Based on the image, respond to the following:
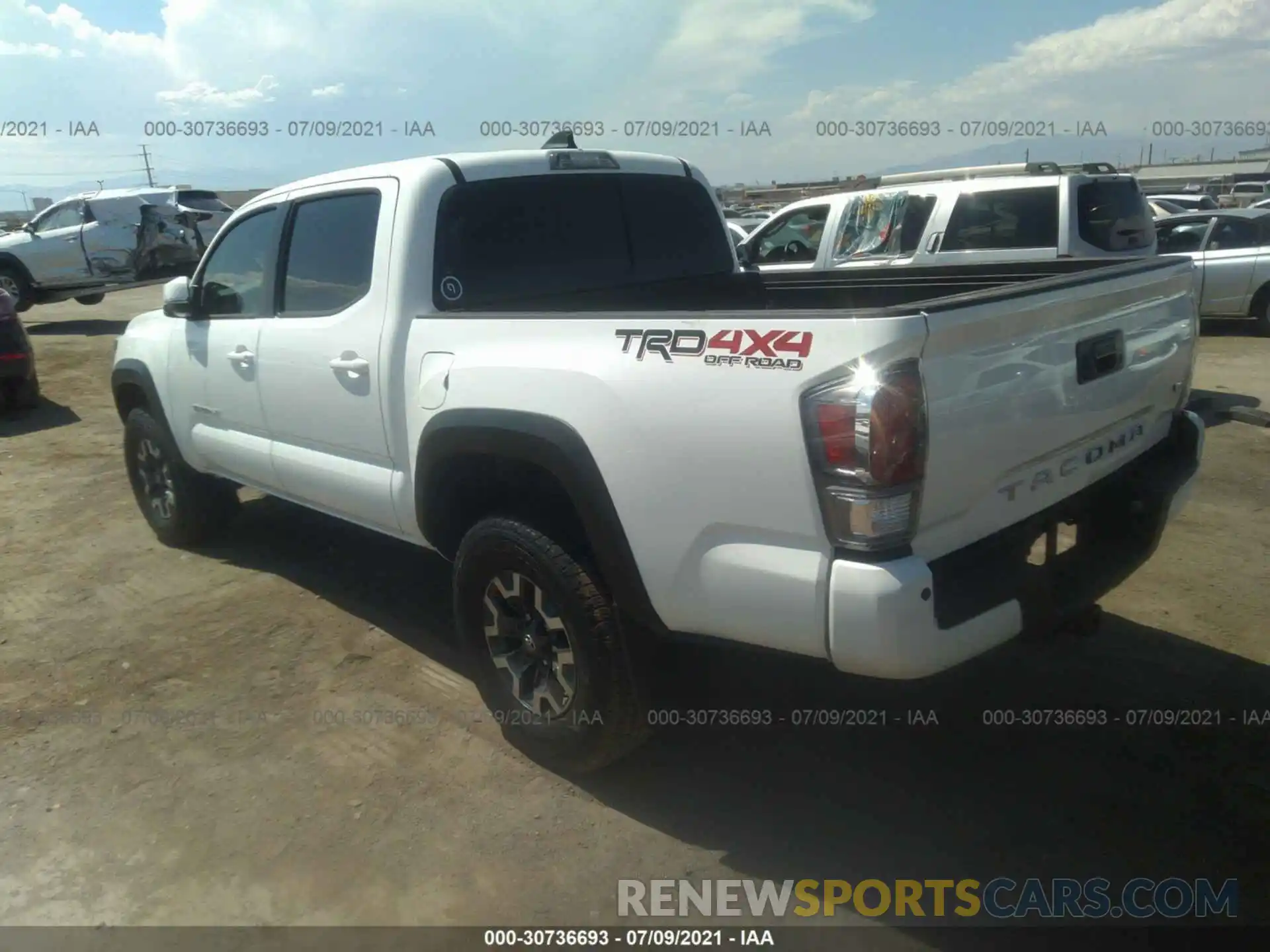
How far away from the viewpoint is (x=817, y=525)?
234 cm

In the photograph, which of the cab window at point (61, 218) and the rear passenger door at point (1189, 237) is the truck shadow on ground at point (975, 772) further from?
the cab window at point (61, 218)

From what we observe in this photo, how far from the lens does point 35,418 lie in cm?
932

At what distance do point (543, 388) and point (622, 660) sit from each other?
0.84 m

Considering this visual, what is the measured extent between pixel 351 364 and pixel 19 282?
14.7 m

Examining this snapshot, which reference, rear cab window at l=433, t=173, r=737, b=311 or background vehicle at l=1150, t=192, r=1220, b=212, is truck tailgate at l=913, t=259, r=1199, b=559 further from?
background vehicle at l=1150, t=192, r=1220, b=212

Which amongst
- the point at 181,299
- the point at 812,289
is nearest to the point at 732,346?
the point at 812,289

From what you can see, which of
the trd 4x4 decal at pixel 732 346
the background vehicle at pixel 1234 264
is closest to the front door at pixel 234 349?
the trd 4x4 decal at pixel 732 346

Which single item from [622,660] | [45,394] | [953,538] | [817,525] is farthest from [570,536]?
[45,394]

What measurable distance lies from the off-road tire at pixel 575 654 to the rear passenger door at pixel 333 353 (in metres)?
0.66

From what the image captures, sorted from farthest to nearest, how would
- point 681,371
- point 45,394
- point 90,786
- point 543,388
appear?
point 45,394 < point 90,786 < point 543,388 < point 681,371

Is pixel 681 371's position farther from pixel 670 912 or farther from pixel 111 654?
pixel 111 654

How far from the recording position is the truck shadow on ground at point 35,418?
8906 mm

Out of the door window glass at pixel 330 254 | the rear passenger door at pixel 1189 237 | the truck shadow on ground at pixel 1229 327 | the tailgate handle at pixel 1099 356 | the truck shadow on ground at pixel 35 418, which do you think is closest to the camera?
the tailgate handle at pixel 1099 356

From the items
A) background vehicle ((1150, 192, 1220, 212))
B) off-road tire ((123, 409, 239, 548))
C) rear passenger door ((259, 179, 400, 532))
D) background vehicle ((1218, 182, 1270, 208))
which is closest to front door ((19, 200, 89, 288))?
off-road tire ((123, 409, 239, 548))
